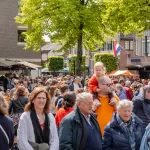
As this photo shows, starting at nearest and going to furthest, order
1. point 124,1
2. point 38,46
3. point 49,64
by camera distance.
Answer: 1. point 124,1
2. point 38,46
3. point 49,64

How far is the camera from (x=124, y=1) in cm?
2739

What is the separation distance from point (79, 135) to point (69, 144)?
0.67 ft

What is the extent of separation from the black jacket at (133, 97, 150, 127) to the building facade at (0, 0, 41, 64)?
37696 mm

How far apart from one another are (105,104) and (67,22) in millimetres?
25447

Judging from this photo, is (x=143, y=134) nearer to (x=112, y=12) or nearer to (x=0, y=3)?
(x=112, y=12)

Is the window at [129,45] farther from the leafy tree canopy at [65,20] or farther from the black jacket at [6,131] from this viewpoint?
the black jacket at [6,131]

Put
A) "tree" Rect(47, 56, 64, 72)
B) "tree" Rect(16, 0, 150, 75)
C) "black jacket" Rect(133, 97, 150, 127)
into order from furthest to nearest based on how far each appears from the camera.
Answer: "tree" Rect(47, 56, 64, 72), "tree" Rect(16, 0, 150, 75), "black jacket" Rect(133, 97, 150, 127)

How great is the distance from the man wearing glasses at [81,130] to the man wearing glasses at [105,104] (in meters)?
1.32

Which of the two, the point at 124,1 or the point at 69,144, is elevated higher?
the point at 124,1

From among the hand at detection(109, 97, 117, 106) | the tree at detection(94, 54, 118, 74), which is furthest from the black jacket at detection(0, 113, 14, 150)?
the tree at detection(94, 54, 118, 74)

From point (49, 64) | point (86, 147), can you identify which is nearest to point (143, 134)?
point (86, 147)

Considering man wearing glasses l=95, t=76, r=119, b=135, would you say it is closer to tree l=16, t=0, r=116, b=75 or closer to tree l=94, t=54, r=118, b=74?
tree l=16, t=0, r=116, b=75

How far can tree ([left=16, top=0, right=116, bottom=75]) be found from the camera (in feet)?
108

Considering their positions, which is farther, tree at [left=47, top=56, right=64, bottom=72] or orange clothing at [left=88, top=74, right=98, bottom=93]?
tree at [left=47, top=56, right=64, bottom=72]
